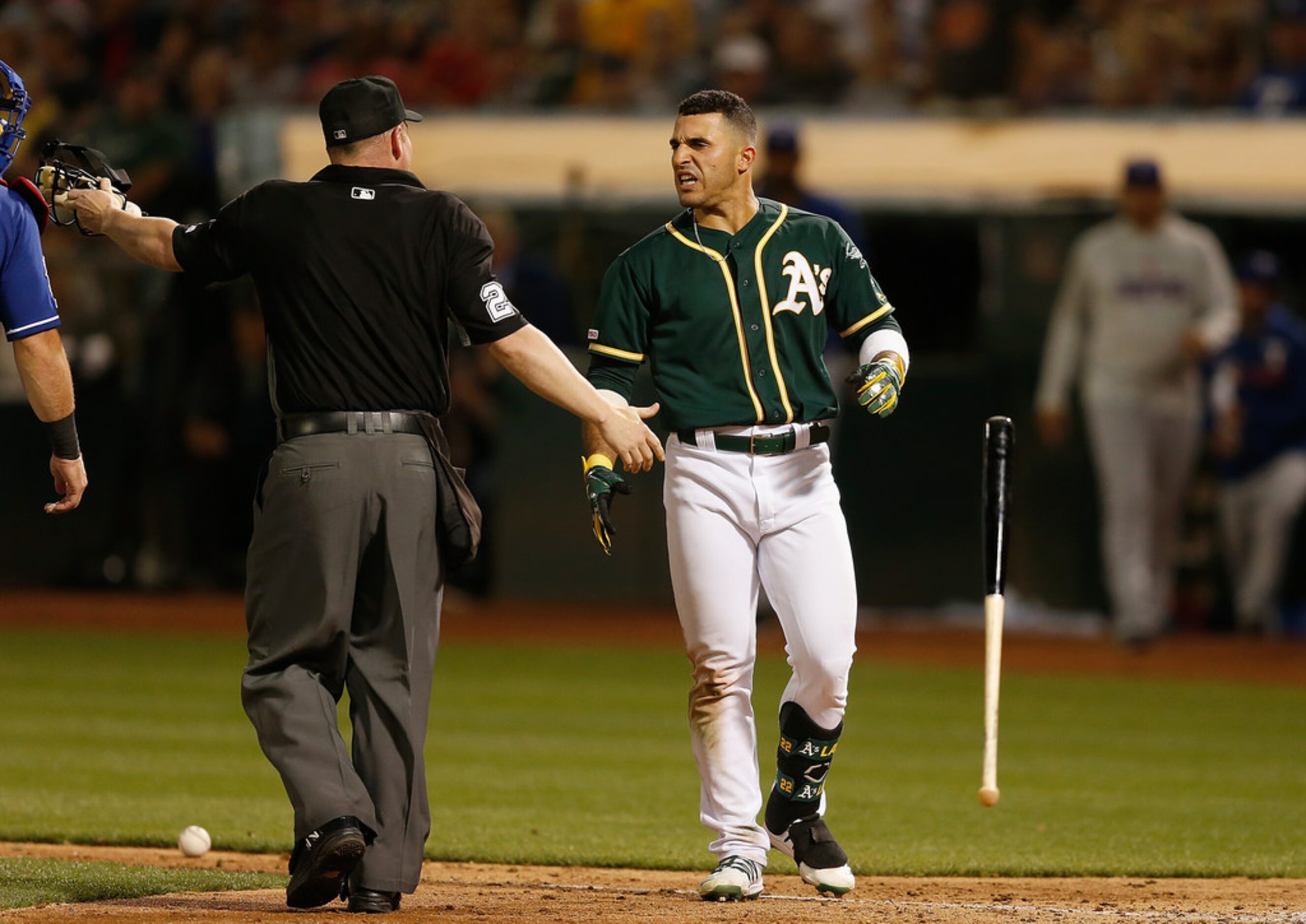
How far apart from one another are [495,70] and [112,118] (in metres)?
3.39

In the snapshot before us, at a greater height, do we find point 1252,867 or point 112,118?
point 112,118

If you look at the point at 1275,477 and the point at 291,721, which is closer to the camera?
the point at 291,721

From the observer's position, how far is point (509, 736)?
9.75 m

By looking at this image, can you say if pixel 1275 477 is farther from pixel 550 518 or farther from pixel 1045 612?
pixel 550 518

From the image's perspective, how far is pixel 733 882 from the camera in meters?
5.91

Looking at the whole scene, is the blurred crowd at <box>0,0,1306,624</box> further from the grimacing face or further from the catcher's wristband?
the catcher's wristband

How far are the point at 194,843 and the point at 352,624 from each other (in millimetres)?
1589

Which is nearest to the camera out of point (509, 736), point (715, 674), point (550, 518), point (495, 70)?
point (715, 674)

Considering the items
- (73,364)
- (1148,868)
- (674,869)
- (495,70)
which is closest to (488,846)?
(674,869)

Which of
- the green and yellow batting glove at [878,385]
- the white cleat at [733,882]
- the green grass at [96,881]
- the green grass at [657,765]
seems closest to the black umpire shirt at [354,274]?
the green and yellow batting glove at [878,385]

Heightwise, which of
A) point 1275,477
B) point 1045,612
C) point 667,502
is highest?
point 667,502

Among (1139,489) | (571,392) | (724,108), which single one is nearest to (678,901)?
(571,392)

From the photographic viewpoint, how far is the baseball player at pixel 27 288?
560 centimetres

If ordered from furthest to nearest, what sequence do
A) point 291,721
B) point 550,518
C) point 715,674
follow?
point 550,518 < point 715,674 < point 291,721
